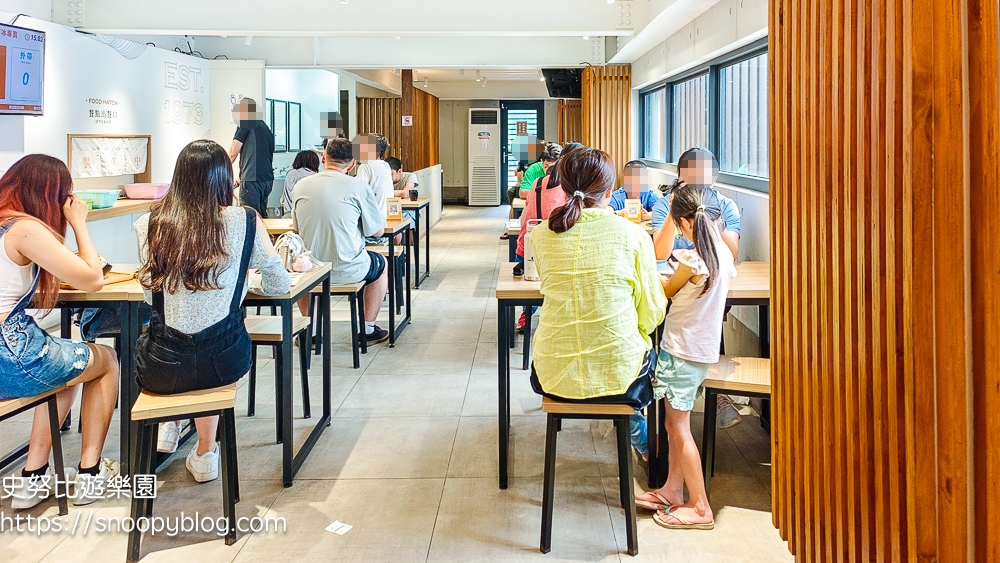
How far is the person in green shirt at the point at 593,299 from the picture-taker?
2.51 meters

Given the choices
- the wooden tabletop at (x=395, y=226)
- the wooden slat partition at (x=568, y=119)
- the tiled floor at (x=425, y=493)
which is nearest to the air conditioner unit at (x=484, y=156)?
the wooden slat partition at (x=568, y=119)

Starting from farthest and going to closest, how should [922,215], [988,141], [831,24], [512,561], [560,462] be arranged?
[560,462], [512,561], [831,24], [922,215], [988,141]

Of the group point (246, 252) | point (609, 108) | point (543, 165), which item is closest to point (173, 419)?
point (246, 252)

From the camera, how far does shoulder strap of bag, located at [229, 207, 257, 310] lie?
2.75 meters

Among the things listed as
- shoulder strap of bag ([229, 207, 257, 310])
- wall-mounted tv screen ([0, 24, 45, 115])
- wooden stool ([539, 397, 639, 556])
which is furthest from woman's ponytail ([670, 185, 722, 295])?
wall-mounted tv screen ([0, 24, 45, 115])

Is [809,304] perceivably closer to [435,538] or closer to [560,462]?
[435,538]

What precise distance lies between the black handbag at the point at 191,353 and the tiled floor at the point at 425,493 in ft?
1.66

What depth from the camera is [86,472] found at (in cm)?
303

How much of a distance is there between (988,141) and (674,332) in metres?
1.69

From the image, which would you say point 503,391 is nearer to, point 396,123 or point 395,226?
point 395,226

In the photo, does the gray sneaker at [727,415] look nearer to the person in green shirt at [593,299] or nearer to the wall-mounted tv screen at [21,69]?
the person in green shirt at [593,299]

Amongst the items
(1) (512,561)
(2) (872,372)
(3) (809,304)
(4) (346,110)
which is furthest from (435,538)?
(4) (346,110)

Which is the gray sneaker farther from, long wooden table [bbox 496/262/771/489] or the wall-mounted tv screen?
the wall-mounted tv screen

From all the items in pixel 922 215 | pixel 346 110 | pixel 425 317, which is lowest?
pixel 425 317
